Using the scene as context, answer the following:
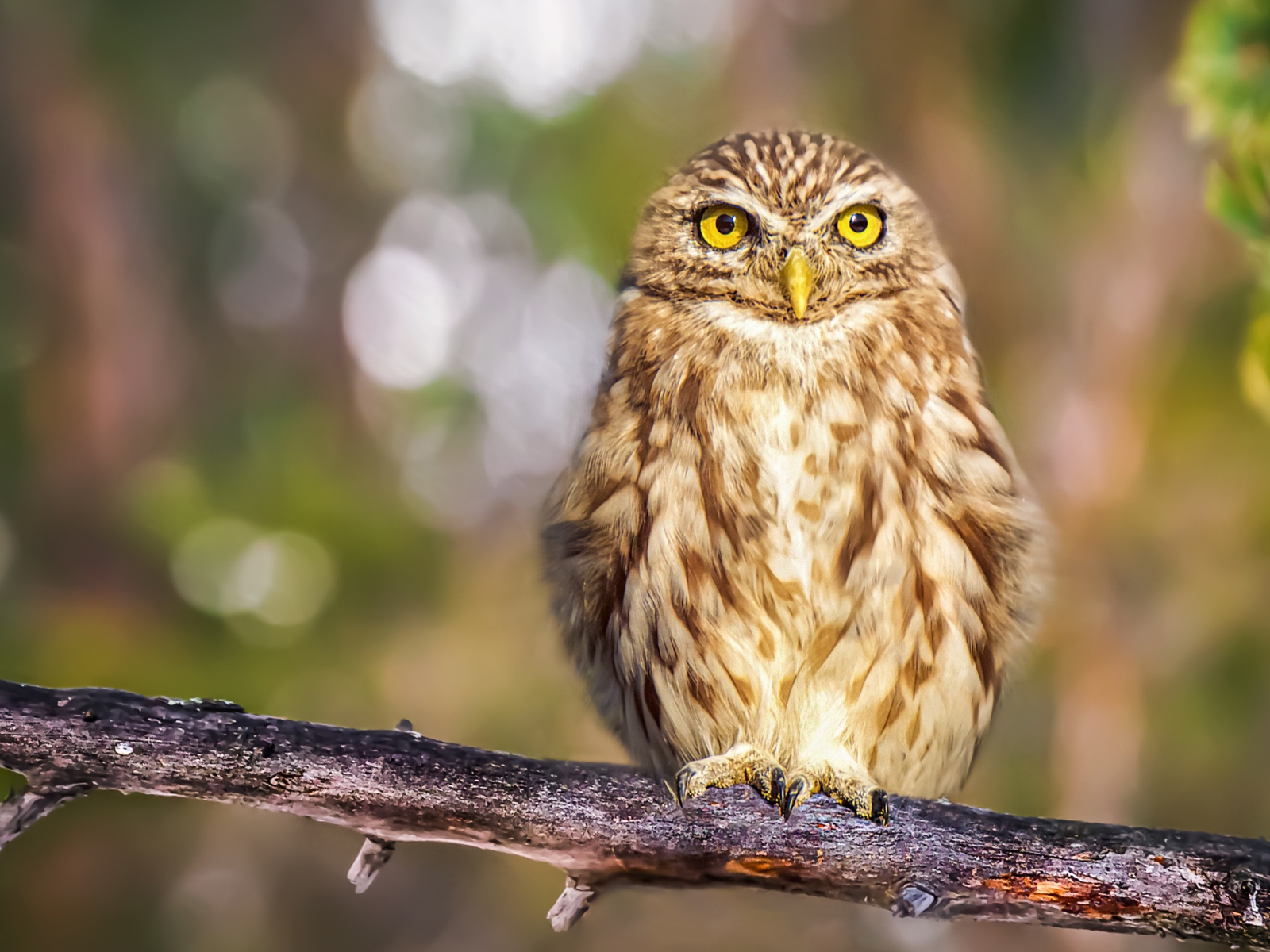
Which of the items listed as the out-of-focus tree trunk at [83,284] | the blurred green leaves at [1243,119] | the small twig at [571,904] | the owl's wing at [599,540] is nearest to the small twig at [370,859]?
the small twig at [571,904]

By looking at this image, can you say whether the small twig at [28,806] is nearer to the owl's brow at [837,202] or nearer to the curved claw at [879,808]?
the curved claw at [879,808]

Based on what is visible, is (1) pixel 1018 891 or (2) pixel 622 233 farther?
(2) pixel 622 233

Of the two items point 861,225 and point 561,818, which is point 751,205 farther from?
point 561,818

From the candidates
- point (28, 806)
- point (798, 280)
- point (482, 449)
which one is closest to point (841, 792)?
point (798, 280)

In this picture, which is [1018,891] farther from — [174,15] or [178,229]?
[174,15]

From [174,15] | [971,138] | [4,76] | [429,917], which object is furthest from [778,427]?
[174,15]

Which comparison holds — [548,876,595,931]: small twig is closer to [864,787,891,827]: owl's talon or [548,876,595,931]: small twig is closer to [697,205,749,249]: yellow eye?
[864,787,891,827]: owl's talon
